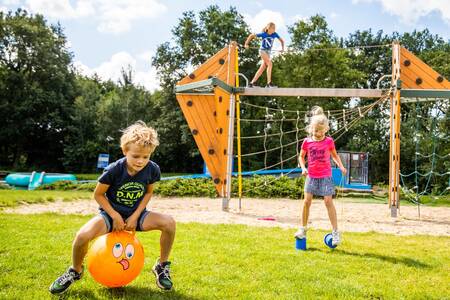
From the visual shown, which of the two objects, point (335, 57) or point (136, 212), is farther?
point (335, 57)

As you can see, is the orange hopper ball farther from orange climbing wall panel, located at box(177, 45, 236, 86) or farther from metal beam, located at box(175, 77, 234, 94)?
orange climbing wall panel, located at box(177, 45, 236, 86)

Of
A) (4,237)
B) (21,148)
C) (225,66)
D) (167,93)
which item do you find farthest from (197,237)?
(21,148)

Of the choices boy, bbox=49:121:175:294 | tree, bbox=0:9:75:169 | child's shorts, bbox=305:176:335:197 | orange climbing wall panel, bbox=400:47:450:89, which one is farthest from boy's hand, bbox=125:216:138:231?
tree, bbox=0:9:75:169

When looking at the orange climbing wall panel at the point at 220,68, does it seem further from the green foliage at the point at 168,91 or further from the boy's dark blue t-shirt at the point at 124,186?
the green foliage at the point at 168,91

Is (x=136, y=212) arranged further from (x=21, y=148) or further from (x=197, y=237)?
(x=21, y=148)

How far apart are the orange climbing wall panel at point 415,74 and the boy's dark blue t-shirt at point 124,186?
702 cm

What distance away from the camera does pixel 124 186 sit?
3.03 m

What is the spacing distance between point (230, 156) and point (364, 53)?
26702 millimetres

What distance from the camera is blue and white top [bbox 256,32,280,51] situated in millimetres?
8458

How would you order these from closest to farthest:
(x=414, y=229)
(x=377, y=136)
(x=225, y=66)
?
(x=414, y=229) → (x=225, y=66) → (x=377, y=136)

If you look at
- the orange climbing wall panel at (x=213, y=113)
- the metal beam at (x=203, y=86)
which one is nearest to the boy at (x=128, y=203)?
the metal beam at (x=203, y=86)

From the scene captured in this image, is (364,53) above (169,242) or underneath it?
above

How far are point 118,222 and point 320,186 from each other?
2619 millimetres

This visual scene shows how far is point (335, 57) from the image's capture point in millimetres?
25531
